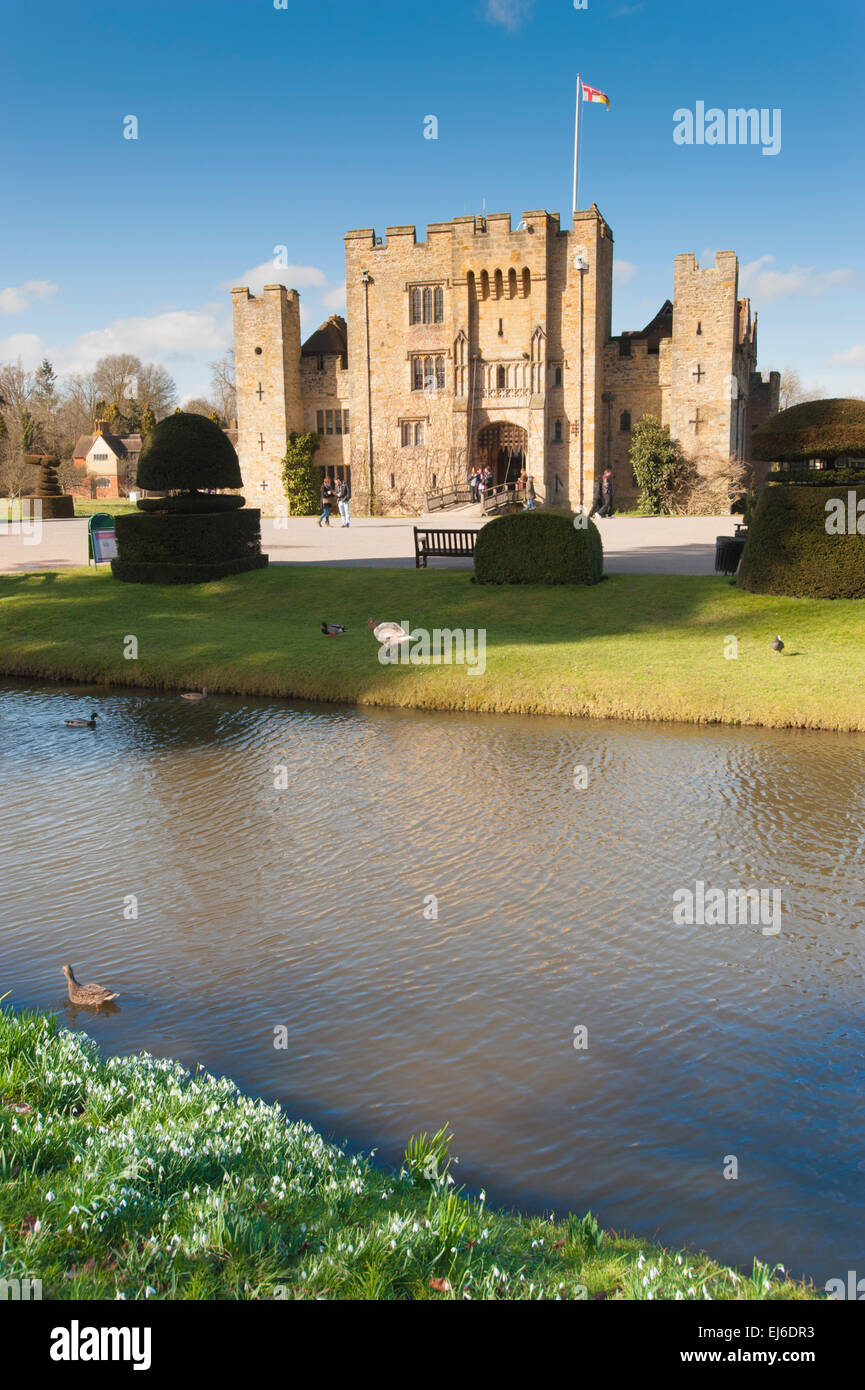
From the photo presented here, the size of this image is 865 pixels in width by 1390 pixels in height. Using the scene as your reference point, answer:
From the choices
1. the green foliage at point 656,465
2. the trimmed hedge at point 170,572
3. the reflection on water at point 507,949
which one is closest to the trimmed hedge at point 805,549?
the reflection on water at point 507,949

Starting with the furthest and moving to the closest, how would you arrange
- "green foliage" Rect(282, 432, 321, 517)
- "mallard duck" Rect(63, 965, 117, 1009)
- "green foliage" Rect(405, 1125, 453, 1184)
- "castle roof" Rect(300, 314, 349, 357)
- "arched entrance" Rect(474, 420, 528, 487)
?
"castle roof" Rect(300, 314, 349, 357), "green foliage" Rect(282, 432, 321, 517), "arched entrance" Rect(474, 420, 528, 487), "mallard duck" Rect(63, 965, 117, 1009), "green foliage" Rect(405, 1125, 453, 1184)

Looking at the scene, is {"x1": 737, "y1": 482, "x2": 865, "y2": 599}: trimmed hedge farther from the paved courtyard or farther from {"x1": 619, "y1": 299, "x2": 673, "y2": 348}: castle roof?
{"x1": 619, "y1": 299, "x2": 673, "y2": 348}: castle roof

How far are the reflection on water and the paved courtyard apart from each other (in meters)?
11.5

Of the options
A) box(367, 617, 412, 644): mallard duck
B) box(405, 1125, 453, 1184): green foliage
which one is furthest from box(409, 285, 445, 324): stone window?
box(405, 1125, 453, 1184): green foliage

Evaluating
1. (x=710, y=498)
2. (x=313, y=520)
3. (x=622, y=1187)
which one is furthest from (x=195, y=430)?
(x=710, y=498)

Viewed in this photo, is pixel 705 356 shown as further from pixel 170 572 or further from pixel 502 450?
pixel 170 572

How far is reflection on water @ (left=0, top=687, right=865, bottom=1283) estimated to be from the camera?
450 centimetres

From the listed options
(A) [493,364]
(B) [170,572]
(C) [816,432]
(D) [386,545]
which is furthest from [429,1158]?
(A) [493,364]

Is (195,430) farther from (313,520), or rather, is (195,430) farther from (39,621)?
(313,520)

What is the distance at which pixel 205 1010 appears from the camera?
5.75m

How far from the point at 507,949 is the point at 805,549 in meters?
12.2

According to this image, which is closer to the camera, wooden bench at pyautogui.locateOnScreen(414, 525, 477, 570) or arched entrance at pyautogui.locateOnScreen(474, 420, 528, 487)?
wooden bench at pyautogui.locateOnScreen(414, 525, 477, 570)

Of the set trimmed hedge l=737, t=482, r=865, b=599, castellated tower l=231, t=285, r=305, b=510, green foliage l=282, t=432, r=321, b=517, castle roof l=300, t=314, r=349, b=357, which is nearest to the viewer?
trimmed hedge l=737, t=482, r=865, b=599
